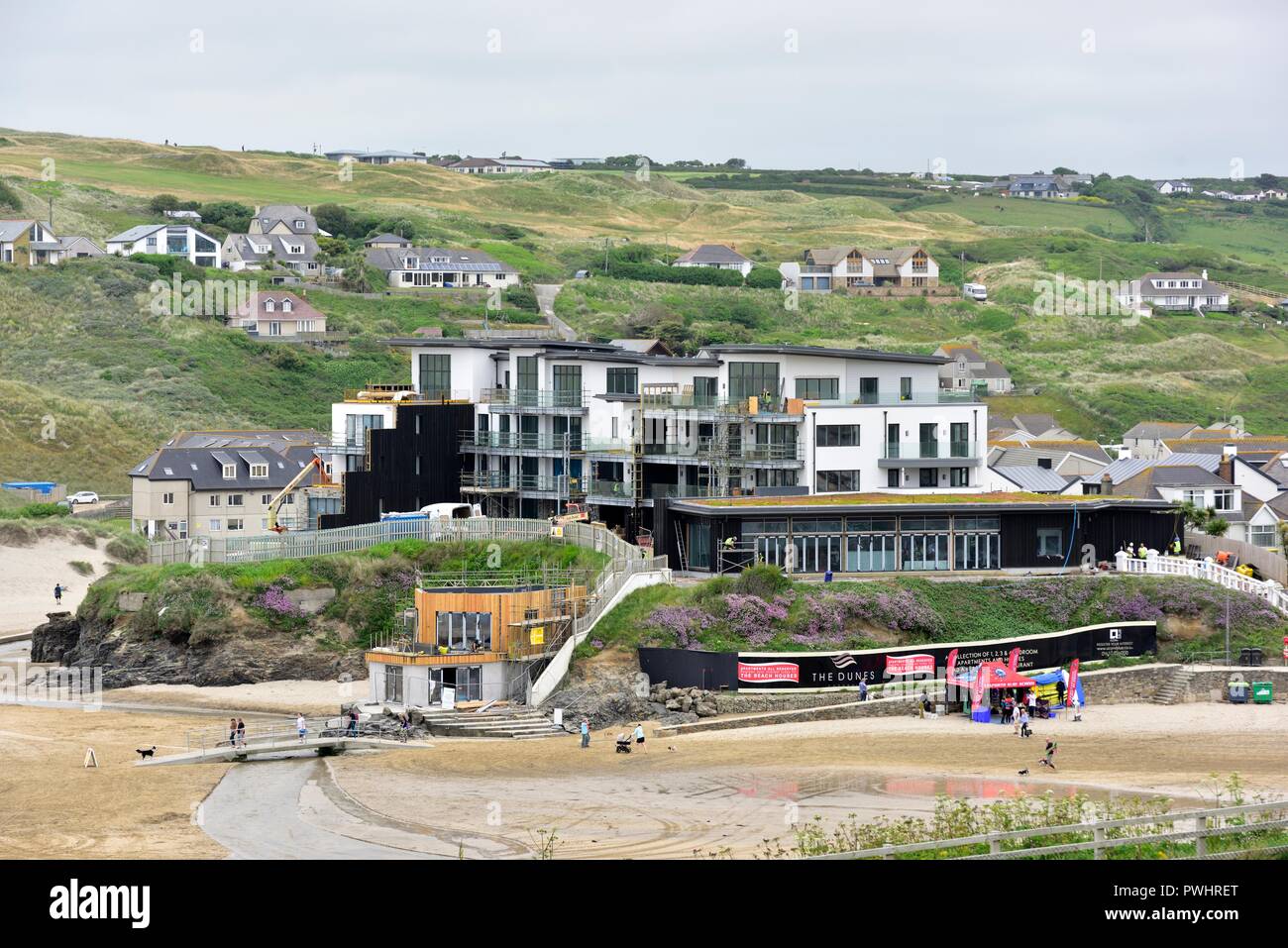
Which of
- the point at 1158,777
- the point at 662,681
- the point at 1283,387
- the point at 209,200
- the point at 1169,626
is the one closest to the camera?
the point at 1158,777

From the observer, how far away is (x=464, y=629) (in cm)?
5528

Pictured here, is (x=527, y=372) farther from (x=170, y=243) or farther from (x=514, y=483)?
(x=170, y=243)

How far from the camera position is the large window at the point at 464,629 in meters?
55.2

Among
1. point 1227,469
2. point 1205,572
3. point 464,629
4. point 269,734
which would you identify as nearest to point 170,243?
point 1227,469

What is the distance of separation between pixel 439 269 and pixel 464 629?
11326 centimetres

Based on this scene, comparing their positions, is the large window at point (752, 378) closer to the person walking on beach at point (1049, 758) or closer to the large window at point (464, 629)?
the large window at point (464, 629)

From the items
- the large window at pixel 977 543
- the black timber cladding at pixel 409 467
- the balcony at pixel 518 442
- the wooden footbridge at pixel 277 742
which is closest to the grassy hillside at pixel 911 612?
the large window at pixel 977 543

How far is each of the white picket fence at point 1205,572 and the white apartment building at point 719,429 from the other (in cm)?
737

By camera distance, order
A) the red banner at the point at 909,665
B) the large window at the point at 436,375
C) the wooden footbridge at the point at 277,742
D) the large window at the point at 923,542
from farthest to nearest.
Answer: the large window at the point at 436,375 < the large window at the point at 923,542 < the red banner at the point at 909,665 < the wooden footbridge at the point at 277,742

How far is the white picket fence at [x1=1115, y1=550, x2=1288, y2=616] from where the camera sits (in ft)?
198
